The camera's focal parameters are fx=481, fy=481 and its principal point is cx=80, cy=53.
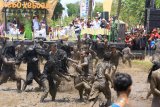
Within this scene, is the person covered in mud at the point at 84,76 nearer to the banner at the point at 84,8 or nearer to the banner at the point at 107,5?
the banner at the point at 107,5

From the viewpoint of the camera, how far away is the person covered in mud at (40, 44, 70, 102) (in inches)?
482

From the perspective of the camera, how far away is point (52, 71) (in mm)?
12383

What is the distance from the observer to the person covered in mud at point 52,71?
40.2 feet

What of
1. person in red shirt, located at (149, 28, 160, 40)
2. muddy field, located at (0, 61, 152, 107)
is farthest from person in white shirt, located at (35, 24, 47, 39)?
muddy field, located at (0, 61, 152, 107)

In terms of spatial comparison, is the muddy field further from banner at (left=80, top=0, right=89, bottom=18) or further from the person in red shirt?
banner at (left=80, top=0, right=89, bottom=18)

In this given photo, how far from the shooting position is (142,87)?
16656 mm

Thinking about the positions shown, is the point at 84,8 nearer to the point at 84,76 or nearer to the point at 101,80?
the point at 84,76

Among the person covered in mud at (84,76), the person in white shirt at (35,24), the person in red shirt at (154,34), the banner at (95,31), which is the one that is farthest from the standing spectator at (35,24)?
the person covered in mud at (84,76)

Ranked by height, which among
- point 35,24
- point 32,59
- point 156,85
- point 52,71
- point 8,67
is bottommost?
point 8,67

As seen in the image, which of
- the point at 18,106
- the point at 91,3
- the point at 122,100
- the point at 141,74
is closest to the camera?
the point at 122,100

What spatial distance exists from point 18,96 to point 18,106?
1.50 metres

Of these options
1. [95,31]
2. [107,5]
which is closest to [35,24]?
[95,31]

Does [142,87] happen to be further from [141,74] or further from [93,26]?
[93,26]

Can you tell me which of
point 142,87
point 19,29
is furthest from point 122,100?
point 19,29
